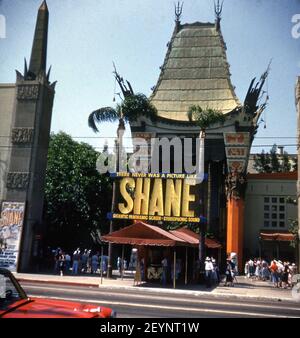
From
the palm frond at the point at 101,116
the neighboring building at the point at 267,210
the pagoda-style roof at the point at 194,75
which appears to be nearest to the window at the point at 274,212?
the neighboring building at the point at 267,210

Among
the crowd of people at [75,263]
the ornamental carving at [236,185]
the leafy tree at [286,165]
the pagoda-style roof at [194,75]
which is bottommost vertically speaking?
the crowd of people at [75,263]

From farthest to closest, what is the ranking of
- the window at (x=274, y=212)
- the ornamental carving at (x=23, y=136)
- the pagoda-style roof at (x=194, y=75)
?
the pagoda-style roof at (x=194, y=75)
the window at (x=274, y=212)
the ornamental carving at (x=23, y=136)

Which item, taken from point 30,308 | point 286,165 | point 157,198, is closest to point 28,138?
point 157,198

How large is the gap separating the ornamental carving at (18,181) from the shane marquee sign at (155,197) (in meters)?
6.10

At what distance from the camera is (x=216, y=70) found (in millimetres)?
41000

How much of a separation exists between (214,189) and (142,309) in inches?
1122

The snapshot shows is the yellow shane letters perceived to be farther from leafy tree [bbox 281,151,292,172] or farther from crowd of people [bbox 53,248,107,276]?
leafy tree [bbox 281,151,292,172]

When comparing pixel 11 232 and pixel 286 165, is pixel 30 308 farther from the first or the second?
→ pixel 286 165

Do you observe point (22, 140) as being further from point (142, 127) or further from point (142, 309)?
point (142, 309)

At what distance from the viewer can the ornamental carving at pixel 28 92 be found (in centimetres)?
2829

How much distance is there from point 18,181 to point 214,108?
19.8 m

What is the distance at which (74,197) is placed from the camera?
34031 millimetres

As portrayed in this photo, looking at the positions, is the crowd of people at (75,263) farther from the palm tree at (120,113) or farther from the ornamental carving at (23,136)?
the ornamental carving at (23,136)
